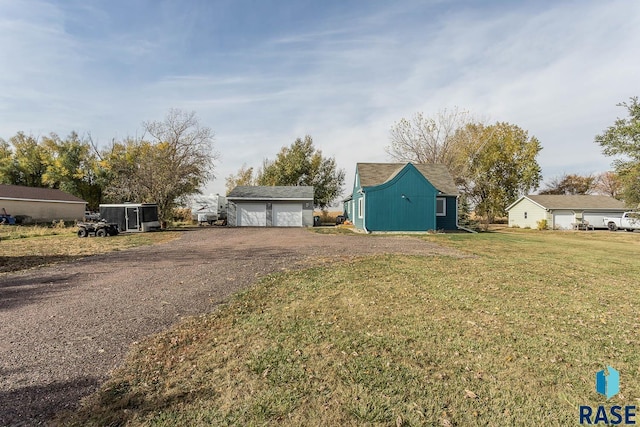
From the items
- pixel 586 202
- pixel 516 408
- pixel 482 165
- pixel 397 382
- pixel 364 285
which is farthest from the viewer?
pixel 482 165

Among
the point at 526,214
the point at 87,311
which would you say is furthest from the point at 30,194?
the point at 526,214

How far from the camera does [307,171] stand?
1590 inches

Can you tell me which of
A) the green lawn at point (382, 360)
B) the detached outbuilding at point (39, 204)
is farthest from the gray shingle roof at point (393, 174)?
the detached outbuilding at point (39, 204)

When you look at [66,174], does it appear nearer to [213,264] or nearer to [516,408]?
[213,264]

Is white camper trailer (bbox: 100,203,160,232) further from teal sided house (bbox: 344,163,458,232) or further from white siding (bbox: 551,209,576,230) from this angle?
white siding (bbox: 551,209,576,230)

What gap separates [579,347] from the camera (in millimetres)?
3721

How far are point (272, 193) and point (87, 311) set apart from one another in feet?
77.7

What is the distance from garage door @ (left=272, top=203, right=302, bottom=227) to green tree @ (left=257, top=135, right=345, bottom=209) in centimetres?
1242

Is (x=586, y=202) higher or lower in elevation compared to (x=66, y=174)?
lower

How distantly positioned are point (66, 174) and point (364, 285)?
42798 mm

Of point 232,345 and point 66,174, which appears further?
point 66,174

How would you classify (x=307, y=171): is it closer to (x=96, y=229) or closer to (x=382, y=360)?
(x=96, y=229)

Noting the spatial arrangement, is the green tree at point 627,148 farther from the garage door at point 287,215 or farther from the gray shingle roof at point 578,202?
the garage door at point 287,215

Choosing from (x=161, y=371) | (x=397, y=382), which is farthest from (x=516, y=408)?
(x=161, y=371)
